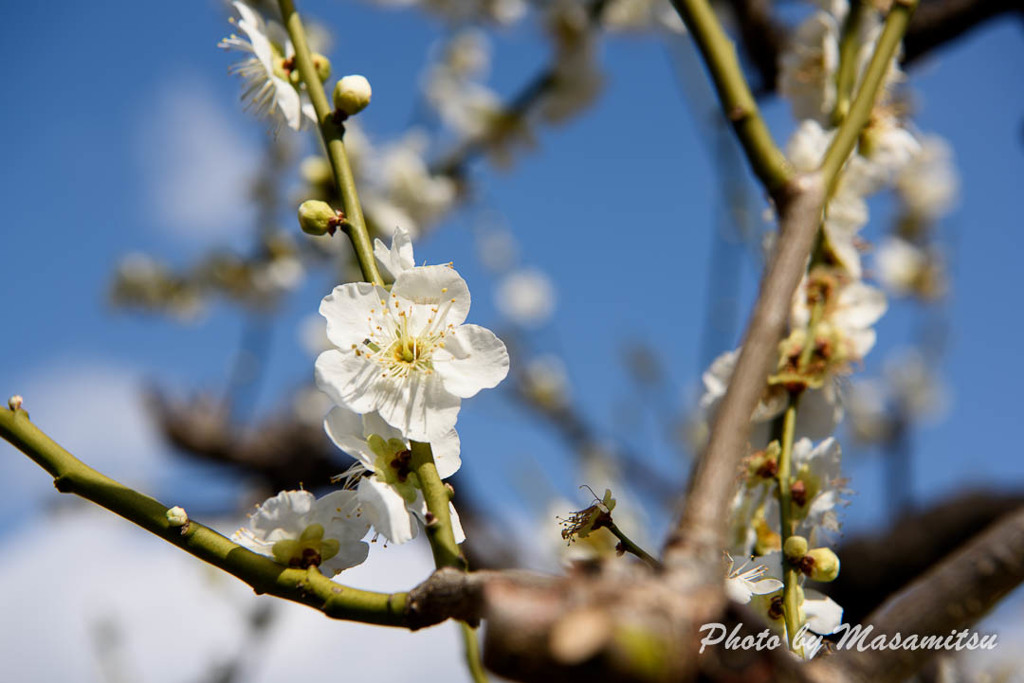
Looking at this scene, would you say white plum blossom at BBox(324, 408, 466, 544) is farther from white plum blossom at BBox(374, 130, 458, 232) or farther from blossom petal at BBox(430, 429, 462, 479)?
white plum blossom at BBox(374, 130, 458, 232)

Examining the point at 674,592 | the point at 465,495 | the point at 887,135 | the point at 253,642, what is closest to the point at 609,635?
the point at 674,592

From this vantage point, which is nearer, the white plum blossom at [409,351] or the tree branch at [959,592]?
the tree branch at [959,592]

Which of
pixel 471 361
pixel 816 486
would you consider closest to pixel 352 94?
pixel 471 361

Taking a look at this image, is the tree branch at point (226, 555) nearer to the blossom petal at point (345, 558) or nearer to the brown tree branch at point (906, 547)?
the blossom petal at point (345, 558)

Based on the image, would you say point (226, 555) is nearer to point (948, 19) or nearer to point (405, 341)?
point (405, 341)

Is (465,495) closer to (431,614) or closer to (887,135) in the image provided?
(887,135)

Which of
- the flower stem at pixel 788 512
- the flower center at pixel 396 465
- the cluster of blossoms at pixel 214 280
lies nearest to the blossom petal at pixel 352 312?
the flower center at pixel 396 465
